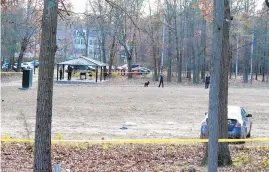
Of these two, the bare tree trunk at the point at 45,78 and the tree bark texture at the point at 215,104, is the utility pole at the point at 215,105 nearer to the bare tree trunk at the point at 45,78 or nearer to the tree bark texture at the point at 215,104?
the tree bark texture at the point at 215,104

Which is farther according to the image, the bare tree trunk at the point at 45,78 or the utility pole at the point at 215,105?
the bare tree trunk at the point at 45,78

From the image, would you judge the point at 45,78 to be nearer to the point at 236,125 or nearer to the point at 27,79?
the point at 236,125

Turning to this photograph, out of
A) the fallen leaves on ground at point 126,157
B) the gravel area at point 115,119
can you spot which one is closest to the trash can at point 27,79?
the gravel area at point 115,119

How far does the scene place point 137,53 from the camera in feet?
331

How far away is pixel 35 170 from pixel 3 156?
2408 millimetres

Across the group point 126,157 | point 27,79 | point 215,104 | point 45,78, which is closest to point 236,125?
point 126,157

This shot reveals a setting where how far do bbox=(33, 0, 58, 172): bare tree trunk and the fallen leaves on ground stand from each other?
1541 mm

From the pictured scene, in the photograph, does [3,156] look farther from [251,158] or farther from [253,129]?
[253,129]

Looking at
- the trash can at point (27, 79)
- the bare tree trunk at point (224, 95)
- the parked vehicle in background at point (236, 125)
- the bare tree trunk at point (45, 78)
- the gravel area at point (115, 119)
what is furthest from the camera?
the trash can at point (27, 79)

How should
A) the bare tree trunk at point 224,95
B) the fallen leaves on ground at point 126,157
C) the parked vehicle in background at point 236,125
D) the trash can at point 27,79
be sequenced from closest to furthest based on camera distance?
the fallen leaves on ground at point 126,157 → the bare tree trunk at point 224,95 → the parked vehicle in background at point 236,125 → the trash can at point 27,79

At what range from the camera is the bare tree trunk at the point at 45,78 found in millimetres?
7352

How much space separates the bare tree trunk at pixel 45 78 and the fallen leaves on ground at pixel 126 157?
1541 mm

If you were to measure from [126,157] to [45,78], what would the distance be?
3885mm

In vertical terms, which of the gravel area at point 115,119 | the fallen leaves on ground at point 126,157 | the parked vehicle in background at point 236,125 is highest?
the parked vehicle in background at point 236,125
